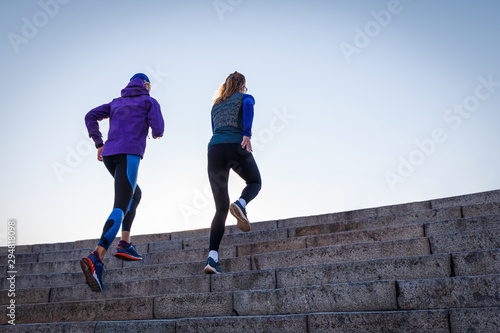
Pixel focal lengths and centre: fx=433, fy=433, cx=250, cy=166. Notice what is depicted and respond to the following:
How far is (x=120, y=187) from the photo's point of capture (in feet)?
13.5

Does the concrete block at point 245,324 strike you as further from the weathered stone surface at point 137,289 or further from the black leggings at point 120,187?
the black leggings at point 120,187

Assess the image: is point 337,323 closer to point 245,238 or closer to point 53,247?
point 245,238

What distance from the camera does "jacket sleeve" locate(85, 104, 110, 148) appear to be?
4586 mm

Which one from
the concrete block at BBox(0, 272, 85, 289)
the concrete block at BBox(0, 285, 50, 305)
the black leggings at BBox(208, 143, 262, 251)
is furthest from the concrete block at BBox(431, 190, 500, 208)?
the concrete block at BBox(0, 285, 50, 305)

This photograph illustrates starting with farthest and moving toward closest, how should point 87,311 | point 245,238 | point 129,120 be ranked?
1. point 245,238
2. point 129,120
3. point 87,311

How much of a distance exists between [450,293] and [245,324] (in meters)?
1.35

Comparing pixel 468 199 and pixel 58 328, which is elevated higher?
pixel 468 199

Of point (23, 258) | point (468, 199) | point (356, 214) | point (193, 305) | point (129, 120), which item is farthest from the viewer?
point (23, 258)

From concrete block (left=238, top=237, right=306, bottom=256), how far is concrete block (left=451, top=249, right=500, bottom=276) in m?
1.89

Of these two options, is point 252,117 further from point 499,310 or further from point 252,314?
point 499,310

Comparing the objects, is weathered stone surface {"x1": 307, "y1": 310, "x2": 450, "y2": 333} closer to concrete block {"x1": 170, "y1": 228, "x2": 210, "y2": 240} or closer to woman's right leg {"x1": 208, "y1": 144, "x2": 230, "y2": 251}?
woman's right leg {"x1": 208, "y1": 144, "x2": 230, "y2": 251}

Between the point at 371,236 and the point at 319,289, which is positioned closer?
the point at 319,289

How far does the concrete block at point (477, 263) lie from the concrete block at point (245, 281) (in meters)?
1.42

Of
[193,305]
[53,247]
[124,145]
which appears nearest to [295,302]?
[193,305]
